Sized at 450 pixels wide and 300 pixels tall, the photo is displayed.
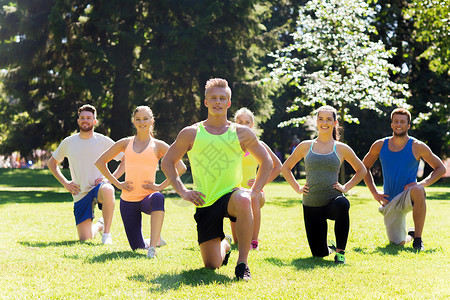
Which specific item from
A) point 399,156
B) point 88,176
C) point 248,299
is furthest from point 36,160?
point 248,299

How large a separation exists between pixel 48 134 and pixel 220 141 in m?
19.8

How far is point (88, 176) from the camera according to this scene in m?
9.10

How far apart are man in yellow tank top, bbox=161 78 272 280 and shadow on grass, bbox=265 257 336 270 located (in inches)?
40.9

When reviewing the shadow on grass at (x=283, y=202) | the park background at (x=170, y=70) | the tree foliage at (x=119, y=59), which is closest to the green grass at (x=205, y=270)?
the park background at (x=170, y=70)

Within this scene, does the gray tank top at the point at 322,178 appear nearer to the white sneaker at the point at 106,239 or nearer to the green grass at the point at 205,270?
the green grass at the point at 205,270

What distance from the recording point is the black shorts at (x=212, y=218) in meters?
5.93

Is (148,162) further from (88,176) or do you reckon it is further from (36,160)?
(36,160)

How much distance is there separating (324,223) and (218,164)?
198 cm

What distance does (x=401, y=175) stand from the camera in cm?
864

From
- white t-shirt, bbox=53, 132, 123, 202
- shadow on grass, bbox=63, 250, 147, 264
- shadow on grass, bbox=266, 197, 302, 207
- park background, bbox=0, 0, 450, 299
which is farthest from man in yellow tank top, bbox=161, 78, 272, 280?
shadow on grass, bbox=266, 197, 302, 207

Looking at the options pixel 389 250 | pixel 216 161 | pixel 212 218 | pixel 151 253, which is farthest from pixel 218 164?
pixel 389 250

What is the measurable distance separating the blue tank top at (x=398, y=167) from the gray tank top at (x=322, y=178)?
5.88 feet

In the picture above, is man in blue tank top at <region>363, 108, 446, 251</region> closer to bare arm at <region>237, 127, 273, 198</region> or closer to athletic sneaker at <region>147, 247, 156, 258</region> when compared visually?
bare arm at <region>237, 127, 273, 198</region>

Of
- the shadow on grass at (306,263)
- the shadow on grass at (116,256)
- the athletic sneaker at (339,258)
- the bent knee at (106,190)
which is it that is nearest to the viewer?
the shadow on grass at (306,263)
